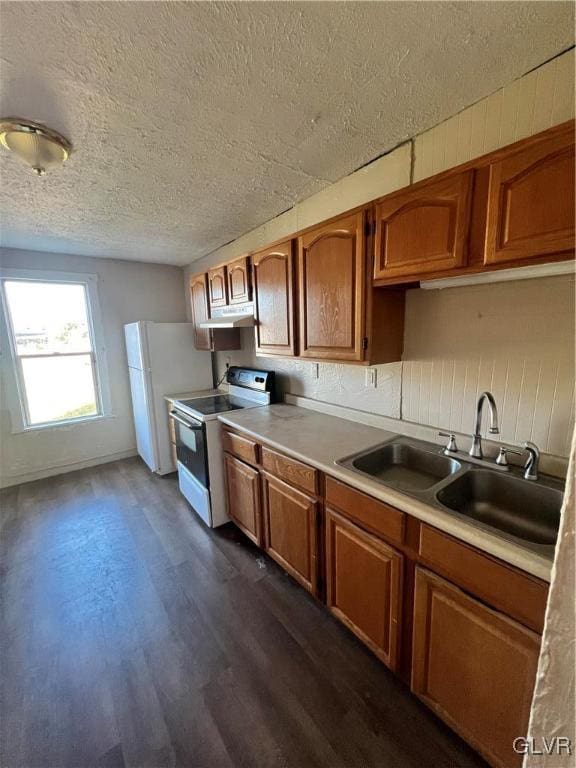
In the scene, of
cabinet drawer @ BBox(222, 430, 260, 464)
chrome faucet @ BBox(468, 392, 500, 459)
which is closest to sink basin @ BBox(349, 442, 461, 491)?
chrome faucet @ BBox(468, 392, 500, 459)

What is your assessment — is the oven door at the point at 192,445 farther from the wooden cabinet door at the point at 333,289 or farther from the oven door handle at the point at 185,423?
the wooden cabinet door at the point at 333,289

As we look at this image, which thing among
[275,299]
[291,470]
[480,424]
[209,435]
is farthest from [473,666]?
[275,299]

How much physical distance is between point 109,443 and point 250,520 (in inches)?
100

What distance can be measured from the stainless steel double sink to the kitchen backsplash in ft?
0.58

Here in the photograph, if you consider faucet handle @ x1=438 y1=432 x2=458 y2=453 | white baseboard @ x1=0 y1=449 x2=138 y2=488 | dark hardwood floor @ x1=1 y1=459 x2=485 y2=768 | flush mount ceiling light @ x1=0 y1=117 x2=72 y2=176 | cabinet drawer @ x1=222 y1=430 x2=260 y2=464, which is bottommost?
dark hardwood floor @ x1=1 y1=459 x2=485 y2=768

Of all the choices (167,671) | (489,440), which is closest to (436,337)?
(489,440)

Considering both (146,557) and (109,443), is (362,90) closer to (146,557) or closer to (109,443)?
(146,557)

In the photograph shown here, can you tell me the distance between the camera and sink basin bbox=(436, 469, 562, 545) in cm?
118

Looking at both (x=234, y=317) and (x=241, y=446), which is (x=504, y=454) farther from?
(x=234, y=317)

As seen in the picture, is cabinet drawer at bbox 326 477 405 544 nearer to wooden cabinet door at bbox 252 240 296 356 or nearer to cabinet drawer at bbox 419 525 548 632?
cabinet drawer at bbox 419 525 548 632

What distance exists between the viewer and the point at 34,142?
1.37m

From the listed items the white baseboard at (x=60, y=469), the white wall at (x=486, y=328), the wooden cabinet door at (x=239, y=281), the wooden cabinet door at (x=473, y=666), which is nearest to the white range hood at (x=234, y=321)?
the wooden cabinet door at (x=239, y=281)

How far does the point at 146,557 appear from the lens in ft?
7.18

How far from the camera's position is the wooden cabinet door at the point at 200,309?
2967mm
